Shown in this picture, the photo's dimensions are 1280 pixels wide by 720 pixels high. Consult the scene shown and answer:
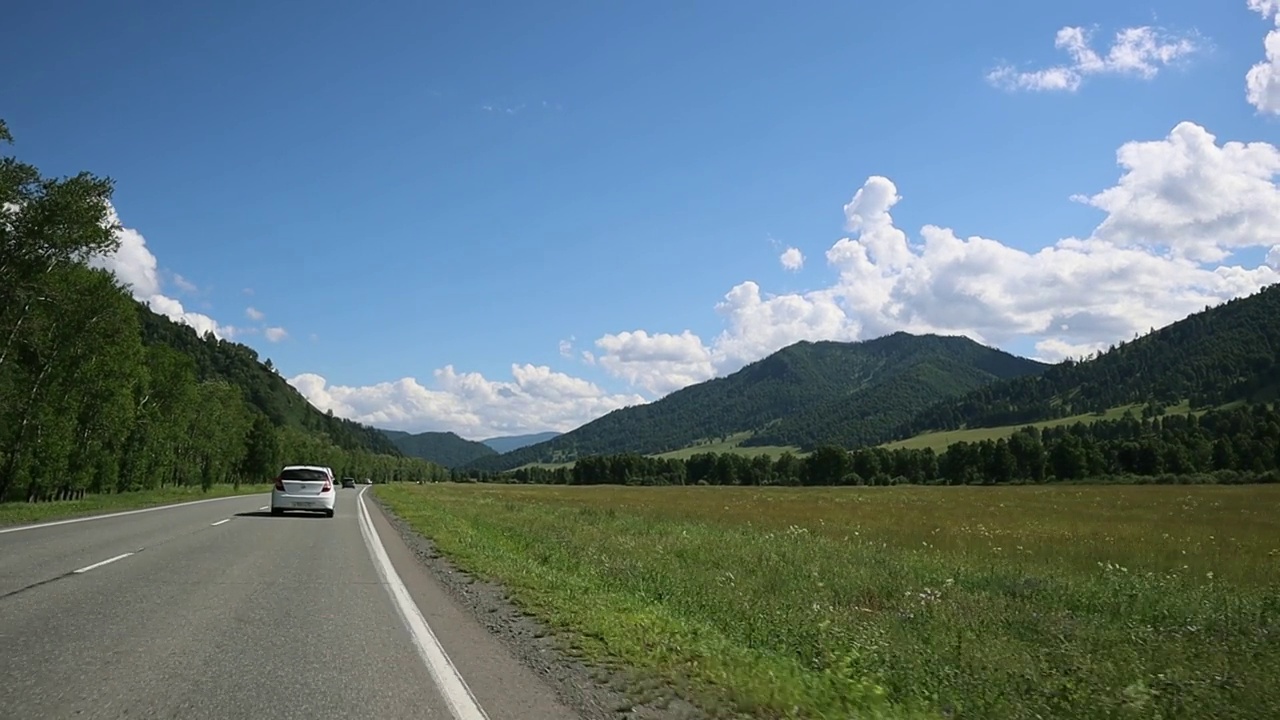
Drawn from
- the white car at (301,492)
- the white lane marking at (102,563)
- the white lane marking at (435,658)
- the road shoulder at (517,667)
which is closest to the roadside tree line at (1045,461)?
the white car at (301,492)

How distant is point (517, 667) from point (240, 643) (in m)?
2.95

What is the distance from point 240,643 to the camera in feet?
27.6

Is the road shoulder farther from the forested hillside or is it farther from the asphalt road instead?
the forested hillside

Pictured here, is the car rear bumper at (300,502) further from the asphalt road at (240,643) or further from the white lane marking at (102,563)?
the white lane marking at (102,563)

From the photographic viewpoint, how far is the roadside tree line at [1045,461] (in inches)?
4222

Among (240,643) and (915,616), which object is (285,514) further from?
(915,616)

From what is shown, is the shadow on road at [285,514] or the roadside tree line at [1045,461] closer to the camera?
the shadow on road at [285,514]

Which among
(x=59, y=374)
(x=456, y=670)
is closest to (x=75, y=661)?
(x=456, y=670)

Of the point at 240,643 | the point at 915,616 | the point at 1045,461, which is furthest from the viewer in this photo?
the point at 1045,461

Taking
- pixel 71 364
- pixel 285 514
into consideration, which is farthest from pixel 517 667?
pixel 71 364

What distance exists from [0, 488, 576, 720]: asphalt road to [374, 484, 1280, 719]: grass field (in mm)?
1425

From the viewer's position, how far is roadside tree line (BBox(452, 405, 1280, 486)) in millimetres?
107250

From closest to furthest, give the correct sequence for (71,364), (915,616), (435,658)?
(435,658)
(915,616)
(71,364)

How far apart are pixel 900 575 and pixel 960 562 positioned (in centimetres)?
405
